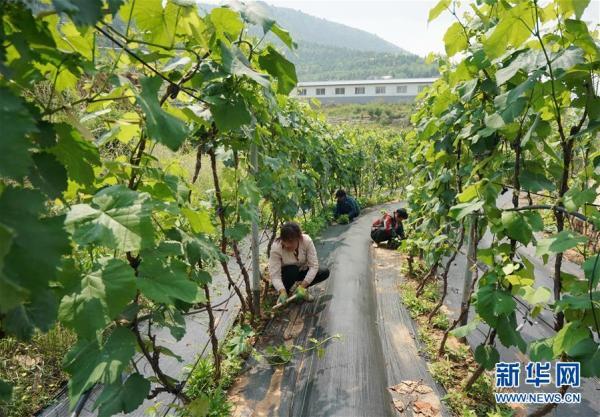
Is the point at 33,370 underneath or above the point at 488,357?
underneath

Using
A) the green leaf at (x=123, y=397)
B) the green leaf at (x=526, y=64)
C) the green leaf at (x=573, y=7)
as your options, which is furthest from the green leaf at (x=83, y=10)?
the green leaf at (x=573, y=7)

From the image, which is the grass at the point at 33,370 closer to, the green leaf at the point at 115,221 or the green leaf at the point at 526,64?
the green leaf at the point at 115,221

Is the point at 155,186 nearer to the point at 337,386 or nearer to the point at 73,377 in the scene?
the point at 73,377

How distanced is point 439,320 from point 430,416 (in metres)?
1.42

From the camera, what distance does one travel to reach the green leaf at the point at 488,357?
2236mm

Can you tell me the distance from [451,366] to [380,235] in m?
4.09

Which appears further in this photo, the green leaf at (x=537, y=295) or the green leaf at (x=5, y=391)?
the green leaf at (x=537, y=295)

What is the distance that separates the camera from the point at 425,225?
13.6ft

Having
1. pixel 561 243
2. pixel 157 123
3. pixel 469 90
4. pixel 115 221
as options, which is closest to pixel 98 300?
pixel 115 221

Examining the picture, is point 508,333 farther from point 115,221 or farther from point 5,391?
point 5,391

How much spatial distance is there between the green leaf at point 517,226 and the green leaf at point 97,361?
1621 mm

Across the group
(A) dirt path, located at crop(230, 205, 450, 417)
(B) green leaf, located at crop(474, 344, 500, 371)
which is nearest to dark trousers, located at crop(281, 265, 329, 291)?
(A) dirt path, located at crop(230, 205, 450, 417)

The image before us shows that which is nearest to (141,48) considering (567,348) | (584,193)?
(584,193)

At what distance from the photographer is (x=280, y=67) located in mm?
1360
